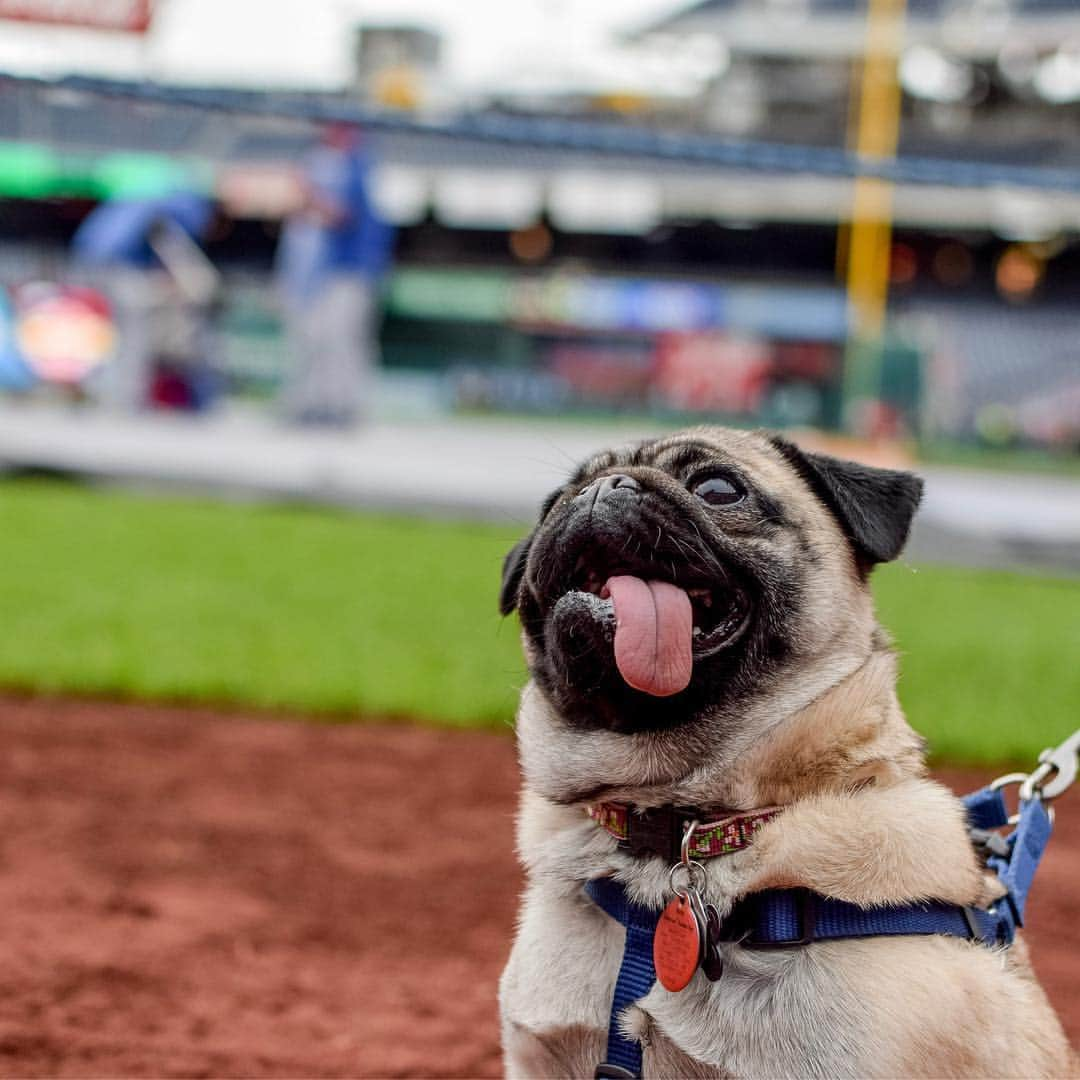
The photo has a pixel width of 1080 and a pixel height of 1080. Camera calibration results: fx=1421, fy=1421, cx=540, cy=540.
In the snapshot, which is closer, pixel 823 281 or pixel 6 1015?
pixel 6 1015

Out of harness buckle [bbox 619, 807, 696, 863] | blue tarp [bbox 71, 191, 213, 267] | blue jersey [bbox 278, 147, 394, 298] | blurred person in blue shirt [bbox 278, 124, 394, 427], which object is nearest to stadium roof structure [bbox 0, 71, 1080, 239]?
blue tarp [bbox 71, 191, 213, 267]

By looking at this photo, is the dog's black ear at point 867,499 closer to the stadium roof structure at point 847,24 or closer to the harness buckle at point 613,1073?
the harness buckle at point 613,1073

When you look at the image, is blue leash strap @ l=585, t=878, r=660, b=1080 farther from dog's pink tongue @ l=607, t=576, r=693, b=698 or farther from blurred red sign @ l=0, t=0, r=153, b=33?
blurred red sign @ l=0, t=0, r=153, b=33

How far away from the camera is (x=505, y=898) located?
3916 mm

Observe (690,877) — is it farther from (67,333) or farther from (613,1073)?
(67,333)

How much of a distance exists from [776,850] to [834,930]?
0.45 ft

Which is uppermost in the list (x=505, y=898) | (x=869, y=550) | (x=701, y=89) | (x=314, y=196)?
(x=701, y=89)

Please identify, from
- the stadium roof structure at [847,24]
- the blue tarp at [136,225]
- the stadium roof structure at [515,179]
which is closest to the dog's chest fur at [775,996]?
the blue tarp at [136,225]

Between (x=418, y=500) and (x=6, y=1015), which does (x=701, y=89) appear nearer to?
(x=418, y=500)

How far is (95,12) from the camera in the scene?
1967 cm

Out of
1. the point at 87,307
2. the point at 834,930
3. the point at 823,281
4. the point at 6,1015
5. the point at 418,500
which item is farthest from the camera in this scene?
the point at 823,281

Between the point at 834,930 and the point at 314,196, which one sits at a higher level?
the point at 314,196

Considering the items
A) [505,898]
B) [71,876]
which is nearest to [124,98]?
[71,876]

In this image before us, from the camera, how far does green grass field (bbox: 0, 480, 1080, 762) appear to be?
612cm
